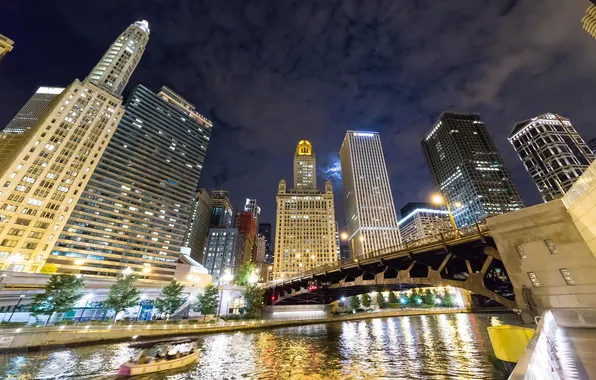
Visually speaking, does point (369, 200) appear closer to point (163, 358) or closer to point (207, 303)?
point (207, 303)

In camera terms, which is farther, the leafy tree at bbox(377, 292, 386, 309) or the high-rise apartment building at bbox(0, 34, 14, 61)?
the leafy tree at bbox(377, 292, 386, 309)

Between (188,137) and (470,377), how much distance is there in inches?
7312

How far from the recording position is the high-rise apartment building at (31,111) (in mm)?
134750

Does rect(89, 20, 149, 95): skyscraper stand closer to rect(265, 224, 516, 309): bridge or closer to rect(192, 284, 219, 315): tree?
rect(192, 284, 219, 315): tree

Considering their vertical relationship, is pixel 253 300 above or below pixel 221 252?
below

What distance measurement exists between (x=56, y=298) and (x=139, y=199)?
10209 cm

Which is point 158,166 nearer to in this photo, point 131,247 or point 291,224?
point 131,247

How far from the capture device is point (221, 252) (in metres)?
173

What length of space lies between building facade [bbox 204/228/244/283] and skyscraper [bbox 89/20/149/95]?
109881 millimetres

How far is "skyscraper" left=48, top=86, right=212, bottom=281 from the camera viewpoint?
107 metres

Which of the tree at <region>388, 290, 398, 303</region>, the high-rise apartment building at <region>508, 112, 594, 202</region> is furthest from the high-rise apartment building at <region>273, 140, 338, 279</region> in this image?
the high-rise apartment building at <region>508, 112, 594, 202</region>

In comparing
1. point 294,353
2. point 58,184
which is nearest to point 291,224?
point 58,184

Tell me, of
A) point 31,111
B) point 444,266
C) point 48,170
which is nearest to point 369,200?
point 444,266

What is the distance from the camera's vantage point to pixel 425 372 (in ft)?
57.1
